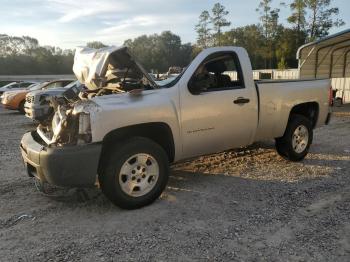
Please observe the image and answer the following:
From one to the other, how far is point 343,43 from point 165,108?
17.6 meters

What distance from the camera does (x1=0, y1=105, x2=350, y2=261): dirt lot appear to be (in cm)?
380

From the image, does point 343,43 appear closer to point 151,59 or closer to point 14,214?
point 151,59

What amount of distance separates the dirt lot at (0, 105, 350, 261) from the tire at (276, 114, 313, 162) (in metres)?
0.27

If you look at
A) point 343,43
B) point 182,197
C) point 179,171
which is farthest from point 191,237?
point 343,43

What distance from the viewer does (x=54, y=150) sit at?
4.43 m

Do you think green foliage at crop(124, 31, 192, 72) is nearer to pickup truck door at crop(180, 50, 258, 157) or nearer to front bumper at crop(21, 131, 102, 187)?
pickup truck door at crop(180, 50, 258, 157)

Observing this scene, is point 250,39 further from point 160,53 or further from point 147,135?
point 147,135

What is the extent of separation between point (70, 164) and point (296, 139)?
4210 mm

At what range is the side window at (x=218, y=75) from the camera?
213 inches

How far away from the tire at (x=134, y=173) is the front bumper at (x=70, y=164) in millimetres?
220

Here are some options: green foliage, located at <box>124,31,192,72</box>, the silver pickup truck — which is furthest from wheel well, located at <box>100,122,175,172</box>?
green foliage, located at <box>124,31,192,72</box>

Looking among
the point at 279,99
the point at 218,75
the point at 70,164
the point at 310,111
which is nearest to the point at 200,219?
the point at 70,164

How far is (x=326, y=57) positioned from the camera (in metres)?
20.9

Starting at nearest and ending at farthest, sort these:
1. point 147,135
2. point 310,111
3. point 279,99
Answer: point 147,135 < point 279,99 < point 310,111
